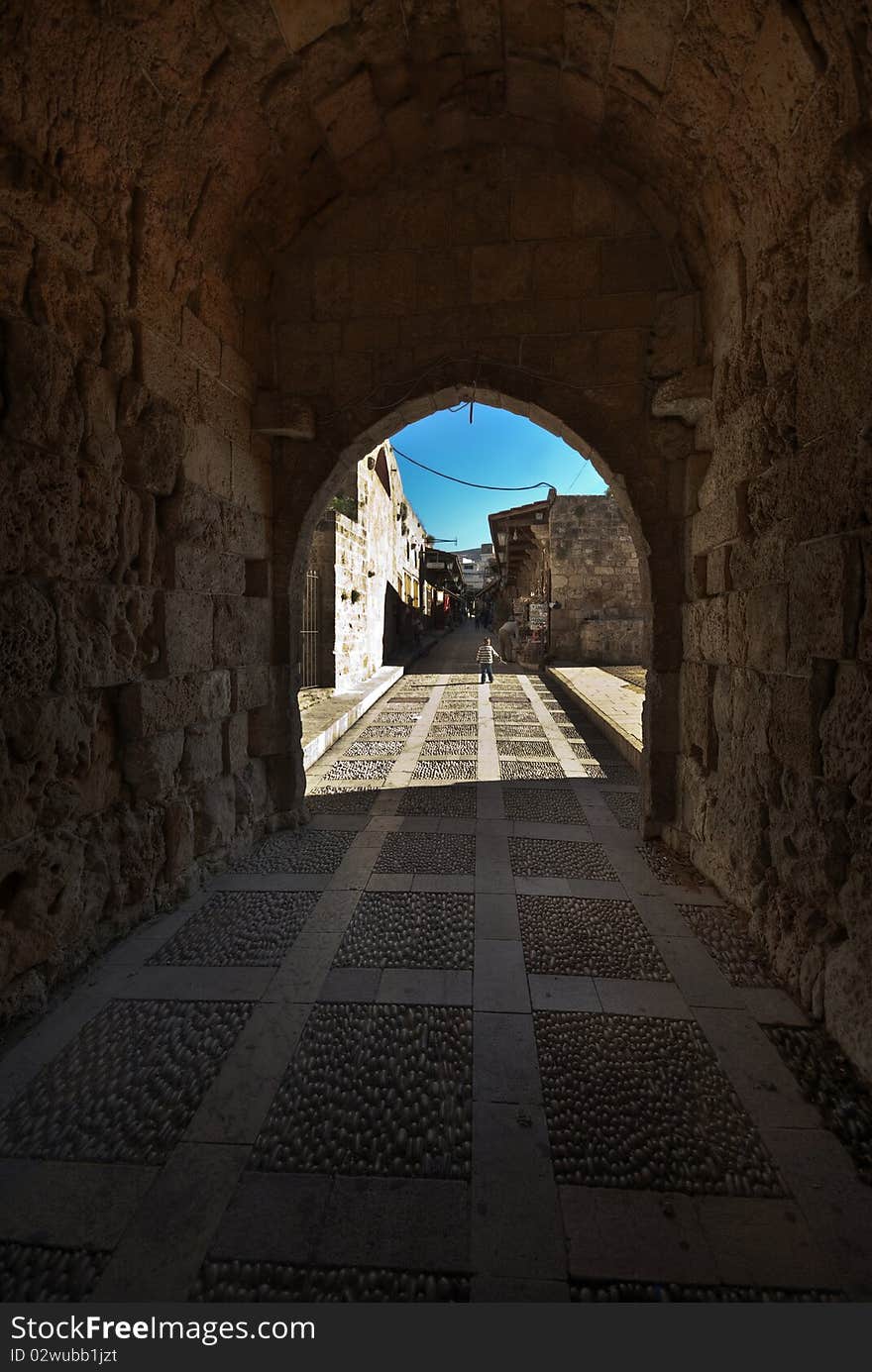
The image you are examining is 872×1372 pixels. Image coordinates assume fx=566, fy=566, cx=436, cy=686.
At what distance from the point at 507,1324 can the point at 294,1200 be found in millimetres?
576

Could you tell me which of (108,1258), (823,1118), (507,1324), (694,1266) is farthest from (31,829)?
(823,1118)

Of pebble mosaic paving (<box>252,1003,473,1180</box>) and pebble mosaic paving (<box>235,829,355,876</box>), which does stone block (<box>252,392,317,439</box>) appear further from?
pebble mosaic paving (<box>252,1003,473,1180</box>)

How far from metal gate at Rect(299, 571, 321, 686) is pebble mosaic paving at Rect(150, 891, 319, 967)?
627 centimetres

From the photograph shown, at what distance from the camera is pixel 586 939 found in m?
2.64

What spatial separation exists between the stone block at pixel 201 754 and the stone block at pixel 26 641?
37.2 inches

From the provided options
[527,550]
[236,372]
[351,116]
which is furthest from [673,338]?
[527,550]

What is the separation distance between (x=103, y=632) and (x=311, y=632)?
667 cm

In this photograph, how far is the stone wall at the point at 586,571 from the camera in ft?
46.6

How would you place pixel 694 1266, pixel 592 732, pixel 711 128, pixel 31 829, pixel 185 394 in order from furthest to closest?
pixel 592 732 < pixel 185 394 < pixel 711 128 < pixel 31 829 < pixel 694 1266

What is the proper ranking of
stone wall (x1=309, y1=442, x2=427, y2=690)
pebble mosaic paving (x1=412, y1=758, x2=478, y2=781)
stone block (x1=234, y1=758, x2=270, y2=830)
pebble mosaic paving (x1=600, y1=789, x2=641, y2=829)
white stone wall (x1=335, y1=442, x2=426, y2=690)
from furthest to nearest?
1. white stone wall (x1=335, y1=442, x2=426, y2=690)
2. stone wall (x1=309, y1=442, x2=427, y2=690)
3. pebble mosaic paving (x1=412, y1=758, x2=478, y2=781)
4. pebble mosaic paving (x1=600, y1=789, x2=641, y2=829)
5. stone block (x1=234, y1=758, x2=270, y2=830)

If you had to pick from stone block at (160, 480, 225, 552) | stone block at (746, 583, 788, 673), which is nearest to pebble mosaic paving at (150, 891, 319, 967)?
stone block at (160, 480, 225, 552)

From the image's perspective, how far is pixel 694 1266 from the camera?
1.30m

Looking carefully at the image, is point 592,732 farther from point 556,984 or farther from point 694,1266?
point 694,1266

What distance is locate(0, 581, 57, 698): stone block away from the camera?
2.00 m
